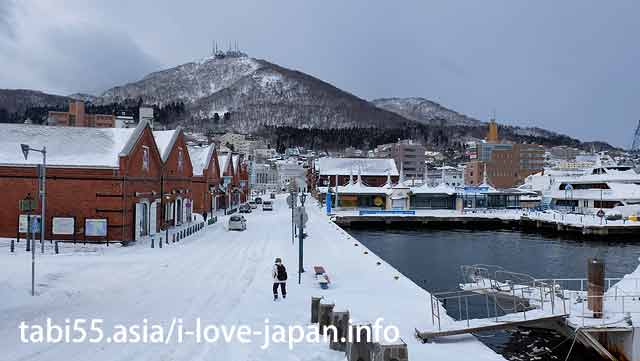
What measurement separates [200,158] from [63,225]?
107 ft

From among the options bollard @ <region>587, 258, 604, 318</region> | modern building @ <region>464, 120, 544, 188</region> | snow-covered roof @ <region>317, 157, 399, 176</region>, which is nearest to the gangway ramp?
bollard @ <region>587, 258, 604, 318</region>

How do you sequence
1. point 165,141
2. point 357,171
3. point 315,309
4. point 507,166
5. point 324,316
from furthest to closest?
point 507,166, point 357,171, point 165,141, point 315,309, point 324,316

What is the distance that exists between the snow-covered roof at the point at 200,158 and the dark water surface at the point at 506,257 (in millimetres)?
19150

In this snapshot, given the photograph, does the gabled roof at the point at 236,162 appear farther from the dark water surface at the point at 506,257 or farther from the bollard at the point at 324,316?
the bollard at the point at 324,316

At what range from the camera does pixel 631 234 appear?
6206cm

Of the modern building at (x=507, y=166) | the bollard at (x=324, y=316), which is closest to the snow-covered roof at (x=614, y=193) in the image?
the modern building at (x=507, y=166)

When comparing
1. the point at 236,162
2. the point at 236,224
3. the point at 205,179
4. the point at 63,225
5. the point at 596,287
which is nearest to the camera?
the point at 596,287

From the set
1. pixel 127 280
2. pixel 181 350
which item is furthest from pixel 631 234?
pixel 181 350

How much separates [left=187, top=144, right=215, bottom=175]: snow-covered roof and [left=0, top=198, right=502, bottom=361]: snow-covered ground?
103 ft

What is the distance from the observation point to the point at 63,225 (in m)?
33.3

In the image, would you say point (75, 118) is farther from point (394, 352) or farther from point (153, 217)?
point (394, 352)

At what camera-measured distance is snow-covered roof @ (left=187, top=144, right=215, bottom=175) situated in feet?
207

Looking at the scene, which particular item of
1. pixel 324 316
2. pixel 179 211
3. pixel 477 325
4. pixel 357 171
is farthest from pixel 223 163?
pixel 324 316

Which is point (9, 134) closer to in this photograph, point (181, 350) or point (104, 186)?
point (104, 186)
